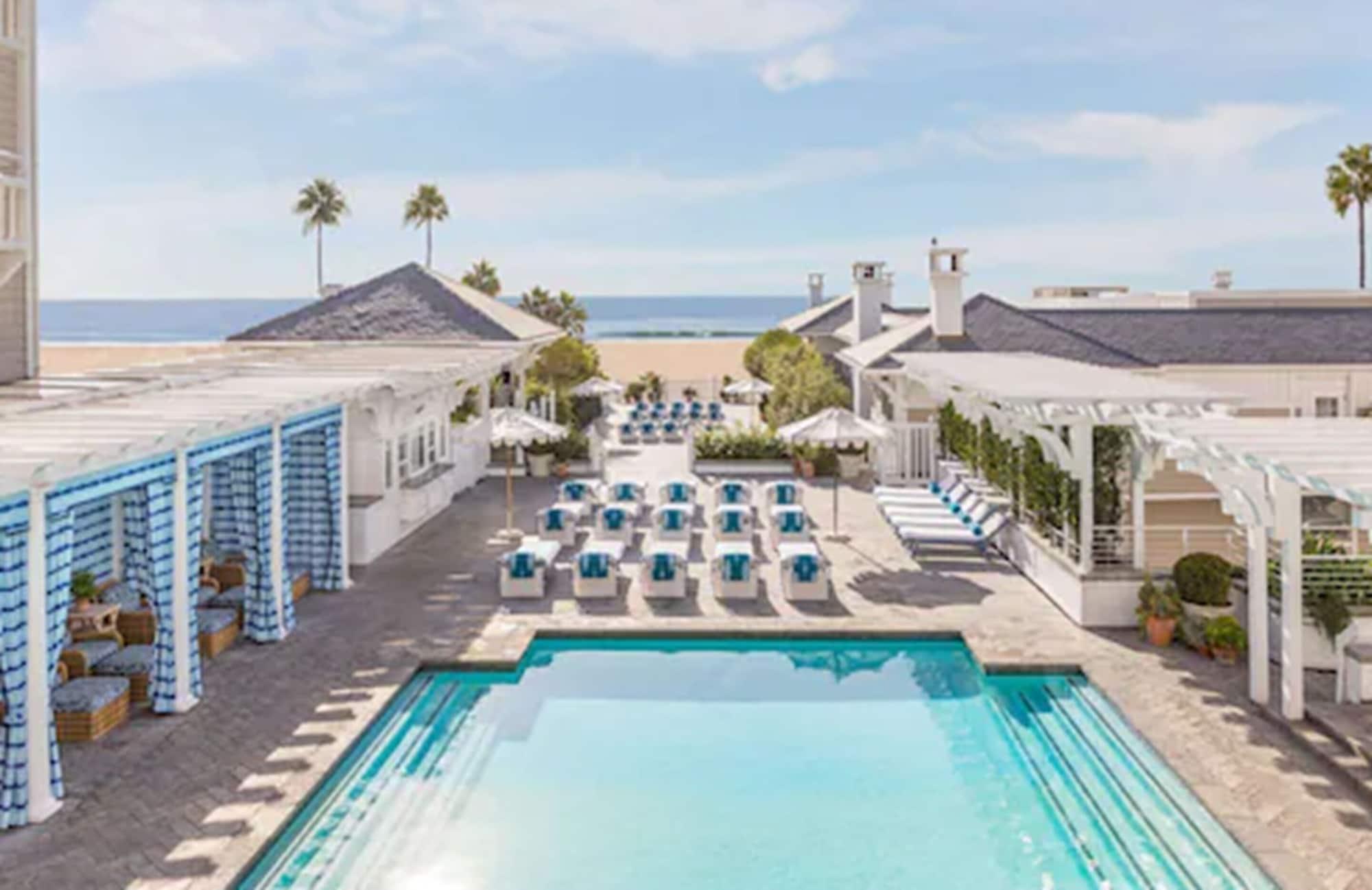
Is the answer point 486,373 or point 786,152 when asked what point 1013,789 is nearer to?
point 486,373

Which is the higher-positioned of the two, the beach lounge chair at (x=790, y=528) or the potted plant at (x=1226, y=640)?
the beach lounge chair at (x=790, y=528)

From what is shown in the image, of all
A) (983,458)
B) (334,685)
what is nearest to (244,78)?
(983,458)

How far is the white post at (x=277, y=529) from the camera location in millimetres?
13523

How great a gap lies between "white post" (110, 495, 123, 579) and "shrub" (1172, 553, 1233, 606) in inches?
534

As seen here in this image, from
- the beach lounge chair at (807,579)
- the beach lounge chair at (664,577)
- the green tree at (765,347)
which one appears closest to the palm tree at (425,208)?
the green tree at (765,347)

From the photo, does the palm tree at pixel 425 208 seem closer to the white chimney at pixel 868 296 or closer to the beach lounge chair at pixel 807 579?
the white chimney at pixel 868 296

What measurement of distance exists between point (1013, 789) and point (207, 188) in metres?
64.8

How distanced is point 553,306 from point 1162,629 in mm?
40443

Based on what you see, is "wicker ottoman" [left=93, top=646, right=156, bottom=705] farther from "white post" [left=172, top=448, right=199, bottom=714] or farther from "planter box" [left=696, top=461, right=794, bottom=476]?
"planter box" [left=696, top=461, right=794, bottom=476]

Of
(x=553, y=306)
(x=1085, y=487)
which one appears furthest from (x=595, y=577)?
(x=553, y=306)

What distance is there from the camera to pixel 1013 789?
33.7ft

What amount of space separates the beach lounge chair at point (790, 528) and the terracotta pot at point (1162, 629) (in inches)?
269

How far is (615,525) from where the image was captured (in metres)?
19.6

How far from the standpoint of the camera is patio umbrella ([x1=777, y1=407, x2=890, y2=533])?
20.3 m
